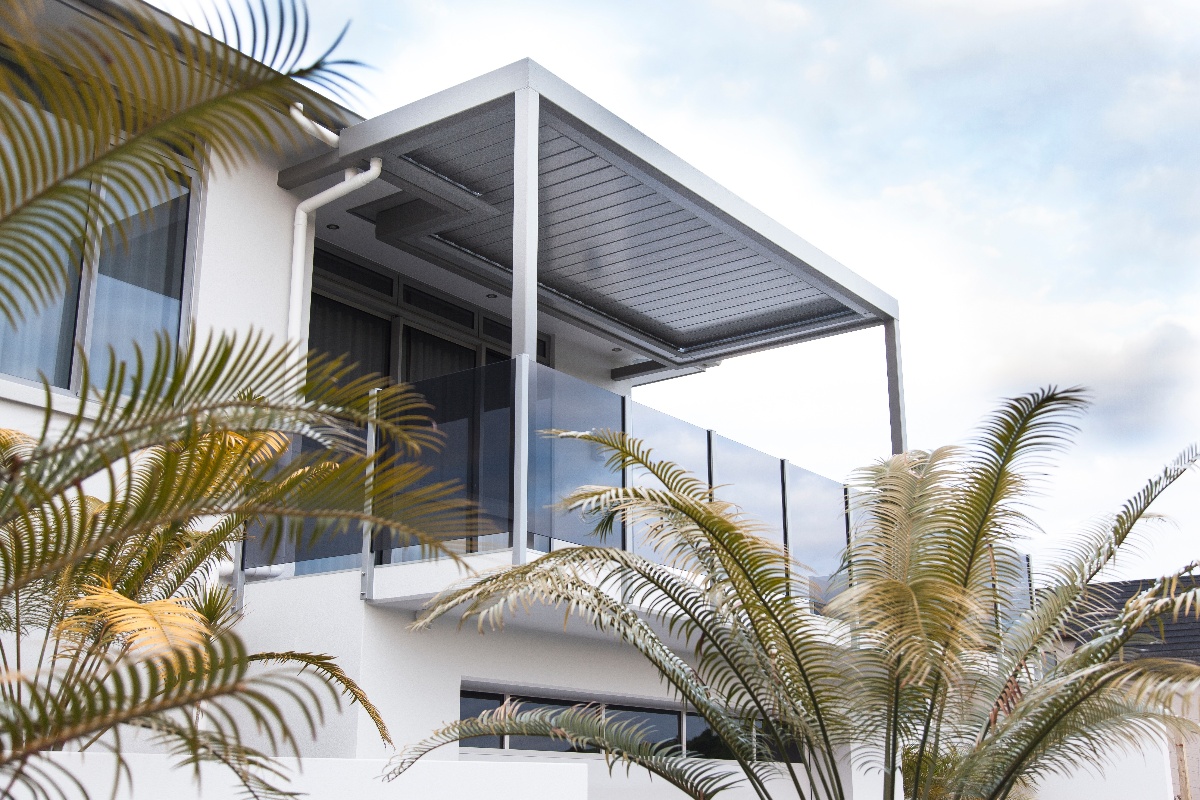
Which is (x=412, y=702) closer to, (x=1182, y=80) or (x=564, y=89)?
(x=564, y=89)

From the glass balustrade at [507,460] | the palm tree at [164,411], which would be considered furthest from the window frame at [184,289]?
the palm tree at [164,411]

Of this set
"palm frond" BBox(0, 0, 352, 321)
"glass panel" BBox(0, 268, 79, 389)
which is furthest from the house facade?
"palm frond" BBox(0, 0, 352, 321)

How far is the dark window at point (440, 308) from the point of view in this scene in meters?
12.1

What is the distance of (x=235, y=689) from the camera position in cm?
272

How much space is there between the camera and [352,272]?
37.3 ft

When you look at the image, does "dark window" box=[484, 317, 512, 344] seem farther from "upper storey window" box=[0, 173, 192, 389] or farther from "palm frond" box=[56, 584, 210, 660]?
"palm frond" box=[56, 584, 210, 660]

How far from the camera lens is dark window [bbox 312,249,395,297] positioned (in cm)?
1105

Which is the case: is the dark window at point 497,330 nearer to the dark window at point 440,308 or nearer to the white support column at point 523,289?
the dark window at point 440,308

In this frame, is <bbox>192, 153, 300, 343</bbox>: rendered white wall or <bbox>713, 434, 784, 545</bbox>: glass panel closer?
<bbox>192, 153, 300, 343</bbox>: rendered white wall

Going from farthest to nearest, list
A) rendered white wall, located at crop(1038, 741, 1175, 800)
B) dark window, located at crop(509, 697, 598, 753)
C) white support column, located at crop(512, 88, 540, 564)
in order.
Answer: rendered white wall, located at crop(1038, 741, 1175, 800), dark window, located at crop(509, 697, 598, 753), white support column, located at crop(512, 88, 540, 564)

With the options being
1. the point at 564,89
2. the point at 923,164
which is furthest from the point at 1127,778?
the point at 923,164

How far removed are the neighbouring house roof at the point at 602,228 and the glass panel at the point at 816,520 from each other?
1.85 metres

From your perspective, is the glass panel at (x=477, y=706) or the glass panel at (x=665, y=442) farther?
the glass panel at (x=477, y=706)

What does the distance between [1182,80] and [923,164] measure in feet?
23.4
